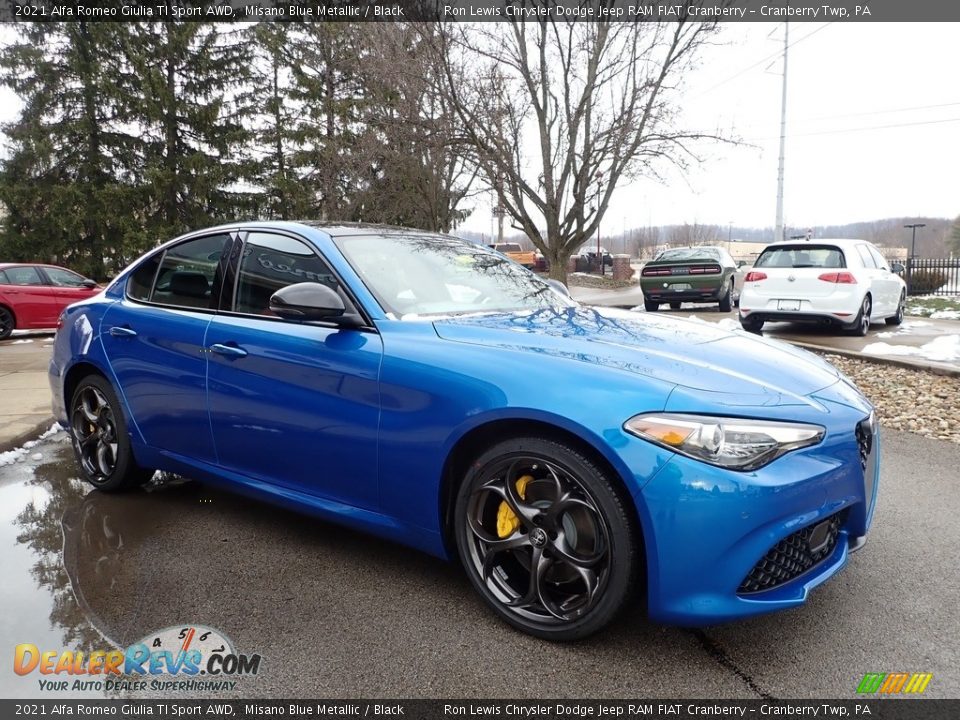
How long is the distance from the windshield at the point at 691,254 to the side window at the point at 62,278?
42.1ft

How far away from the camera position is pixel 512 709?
211 cm

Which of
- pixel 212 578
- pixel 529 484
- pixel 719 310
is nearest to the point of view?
pixel 529 484

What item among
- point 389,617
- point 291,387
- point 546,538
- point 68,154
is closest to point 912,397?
point 546,538

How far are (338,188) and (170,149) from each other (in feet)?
36.2

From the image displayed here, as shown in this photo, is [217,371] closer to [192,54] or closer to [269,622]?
[269,622]

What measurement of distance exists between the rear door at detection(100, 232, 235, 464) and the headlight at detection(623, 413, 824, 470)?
89.4 inches

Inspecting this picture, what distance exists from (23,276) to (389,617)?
1417 centimetres

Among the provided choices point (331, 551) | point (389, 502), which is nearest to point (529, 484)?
point (389, 502)

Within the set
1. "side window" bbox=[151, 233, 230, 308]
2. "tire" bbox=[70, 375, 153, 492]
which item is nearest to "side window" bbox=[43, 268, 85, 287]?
"tire" bbox=[70, 375, 153, 492]

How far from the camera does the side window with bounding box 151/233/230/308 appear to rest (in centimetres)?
364

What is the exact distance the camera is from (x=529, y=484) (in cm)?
249

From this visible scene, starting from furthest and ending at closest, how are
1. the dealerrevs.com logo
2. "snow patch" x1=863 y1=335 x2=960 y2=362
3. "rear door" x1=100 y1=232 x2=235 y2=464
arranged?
1. "snow patch" x1=863 y1=335 x2=960 y2=362
2. "rear door" x1=100 y1=232 x2=235 y2=464
3. the dealerrevs.com logo

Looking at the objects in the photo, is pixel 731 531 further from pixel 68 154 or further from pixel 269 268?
pixel 68 154

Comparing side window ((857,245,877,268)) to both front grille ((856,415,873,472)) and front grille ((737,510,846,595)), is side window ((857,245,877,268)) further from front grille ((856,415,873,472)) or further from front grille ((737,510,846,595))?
front grille ((737,510,846,595))
